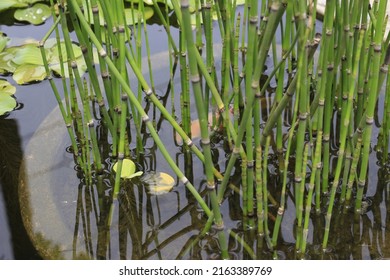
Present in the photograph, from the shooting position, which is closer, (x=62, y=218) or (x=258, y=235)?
(x=258, y=235)

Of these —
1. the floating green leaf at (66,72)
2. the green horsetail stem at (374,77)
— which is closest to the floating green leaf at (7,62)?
the floating green leaf at (66,72)

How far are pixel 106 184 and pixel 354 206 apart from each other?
24.1 inches

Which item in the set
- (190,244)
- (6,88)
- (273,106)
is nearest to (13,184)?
(6,88)

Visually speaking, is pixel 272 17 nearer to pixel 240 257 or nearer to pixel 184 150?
pixel 240 257

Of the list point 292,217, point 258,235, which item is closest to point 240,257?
point 258,235

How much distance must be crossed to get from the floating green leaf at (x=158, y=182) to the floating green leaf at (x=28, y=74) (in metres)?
0.69

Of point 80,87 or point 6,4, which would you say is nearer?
point 80,87

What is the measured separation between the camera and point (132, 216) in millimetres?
1395

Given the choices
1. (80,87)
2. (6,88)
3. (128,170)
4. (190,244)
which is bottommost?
(190,244)

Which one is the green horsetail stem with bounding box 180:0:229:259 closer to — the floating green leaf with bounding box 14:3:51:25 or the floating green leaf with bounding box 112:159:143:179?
the floating green leaf with bounding box 112:159:143:179

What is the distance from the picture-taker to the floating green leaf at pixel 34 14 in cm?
227

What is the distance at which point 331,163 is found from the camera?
1.48 meters

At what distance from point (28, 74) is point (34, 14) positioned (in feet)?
1.41

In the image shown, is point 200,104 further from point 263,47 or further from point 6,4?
point 6,4
